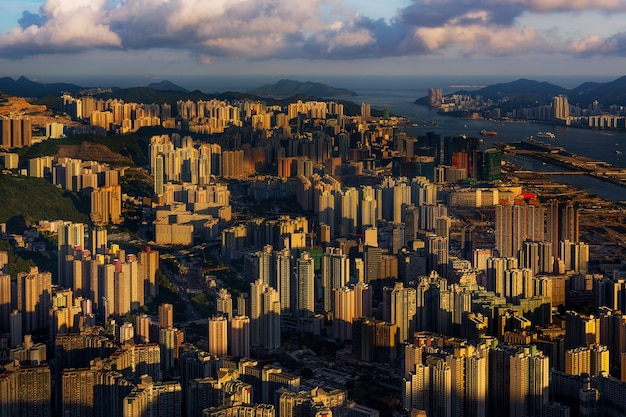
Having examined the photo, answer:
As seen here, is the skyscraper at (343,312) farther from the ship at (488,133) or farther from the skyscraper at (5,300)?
the ship at (488,133)

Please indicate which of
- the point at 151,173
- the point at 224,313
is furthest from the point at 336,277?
the point at 151,173

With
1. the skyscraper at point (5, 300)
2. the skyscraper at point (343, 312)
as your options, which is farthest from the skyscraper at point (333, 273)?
the skyscraper at point (5, 300)

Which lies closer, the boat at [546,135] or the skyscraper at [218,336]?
the skyscraper at [218,336]

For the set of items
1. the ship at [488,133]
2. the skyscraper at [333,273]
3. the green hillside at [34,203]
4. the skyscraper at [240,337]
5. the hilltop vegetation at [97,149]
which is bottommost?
the skyscraper at [240,337]

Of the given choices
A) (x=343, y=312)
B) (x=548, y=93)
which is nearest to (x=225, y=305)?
(x=343, y=312)

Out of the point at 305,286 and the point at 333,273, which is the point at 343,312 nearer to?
the point at 305,286
